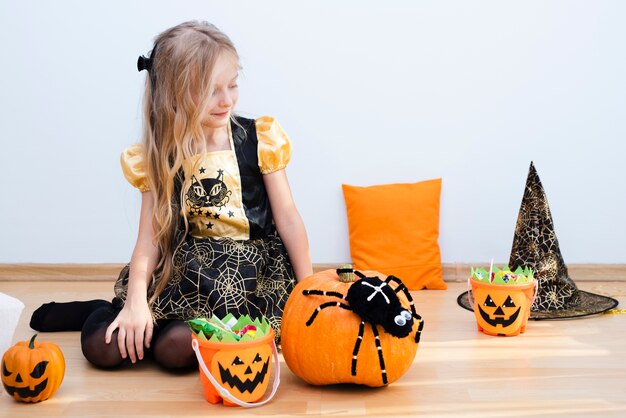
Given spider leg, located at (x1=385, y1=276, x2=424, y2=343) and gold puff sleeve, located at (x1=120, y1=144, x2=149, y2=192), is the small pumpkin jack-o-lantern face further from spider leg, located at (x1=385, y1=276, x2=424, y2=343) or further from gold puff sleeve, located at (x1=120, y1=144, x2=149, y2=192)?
gold puff sleeve, located at (x1=120, y1=144, x2=149, y2=192)

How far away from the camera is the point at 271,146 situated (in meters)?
2.11

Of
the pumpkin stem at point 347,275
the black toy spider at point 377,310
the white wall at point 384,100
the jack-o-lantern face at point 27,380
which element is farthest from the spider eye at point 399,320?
the white wall at point 384,100

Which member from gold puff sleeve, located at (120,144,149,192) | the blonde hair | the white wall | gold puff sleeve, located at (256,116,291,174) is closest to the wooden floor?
the blonde hair

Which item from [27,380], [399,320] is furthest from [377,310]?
[27,380]

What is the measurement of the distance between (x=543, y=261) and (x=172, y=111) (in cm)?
112

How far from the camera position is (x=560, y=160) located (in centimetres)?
286

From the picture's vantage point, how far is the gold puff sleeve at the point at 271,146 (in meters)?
2.10

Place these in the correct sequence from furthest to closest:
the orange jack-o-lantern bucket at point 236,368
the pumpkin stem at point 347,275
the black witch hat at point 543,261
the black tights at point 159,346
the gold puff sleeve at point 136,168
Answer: the black witch hat at point 543,261 < the gold puff sleeve at point 136,168 < the black tights at point 159,346 < the pumpkin stem at point 347,275 < the orange jack-o-lantern bucket at point 236,368

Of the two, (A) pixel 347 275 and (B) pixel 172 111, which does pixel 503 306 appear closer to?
(A) pixel 347 275

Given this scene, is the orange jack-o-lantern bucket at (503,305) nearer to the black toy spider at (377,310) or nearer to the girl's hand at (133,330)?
the black toy spider at (377,310)

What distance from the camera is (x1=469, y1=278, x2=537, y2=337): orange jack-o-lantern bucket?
2.10 m

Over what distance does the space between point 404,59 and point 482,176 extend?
1.53 feet

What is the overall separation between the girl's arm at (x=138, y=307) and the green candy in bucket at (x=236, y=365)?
26cm

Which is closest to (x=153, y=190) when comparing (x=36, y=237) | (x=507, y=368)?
(x=507, y=368)
